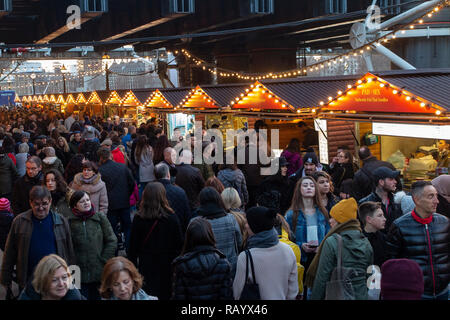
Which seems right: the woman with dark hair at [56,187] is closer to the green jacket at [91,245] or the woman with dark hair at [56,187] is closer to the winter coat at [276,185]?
the green jacket at [91,245]

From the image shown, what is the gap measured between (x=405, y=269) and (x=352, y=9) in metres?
19.7

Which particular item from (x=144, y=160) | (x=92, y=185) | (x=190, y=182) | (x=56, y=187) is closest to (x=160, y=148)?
(x=144, y=160)

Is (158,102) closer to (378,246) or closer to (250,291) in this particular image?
(378,246)

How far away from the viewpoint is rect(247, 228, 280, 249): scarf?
15.8 ft

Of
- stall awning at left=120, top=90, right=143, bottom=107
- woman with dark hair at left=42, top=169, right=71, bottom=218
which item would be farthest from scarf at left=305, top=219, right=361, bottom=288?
stall awning at left=120, top=90, right=143, bottom=107

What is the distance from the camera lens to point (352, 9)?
72.3 feet

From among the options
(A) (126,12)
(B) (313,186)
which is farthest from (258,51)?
Answer: (B) (313,186)

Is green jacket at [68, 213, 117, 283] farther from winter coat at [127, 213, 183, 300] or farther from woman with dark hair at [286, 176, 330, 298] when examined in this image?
woman with dark hair at [286, 176, 330, 298]

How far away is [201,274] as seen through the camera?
4.63 meters

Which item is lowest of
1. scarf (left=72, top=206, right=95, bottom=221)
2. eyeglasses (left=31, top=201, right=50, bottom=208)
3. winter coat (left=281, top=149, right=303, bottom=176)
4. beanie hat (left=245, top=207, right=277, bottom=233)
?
scarf (left=72, top=206, right=95, bottom=221)

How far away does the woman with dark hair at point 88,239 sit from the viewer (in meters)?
6.02

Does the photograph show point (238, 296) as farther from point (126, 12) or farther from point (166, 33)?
point (166, 33)

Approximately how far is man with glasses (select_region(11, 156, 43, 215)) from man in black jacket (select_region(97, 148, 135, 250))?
3.37 ft

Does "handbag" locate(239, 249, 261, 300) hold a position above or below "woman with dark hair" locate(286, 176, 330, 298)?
below
